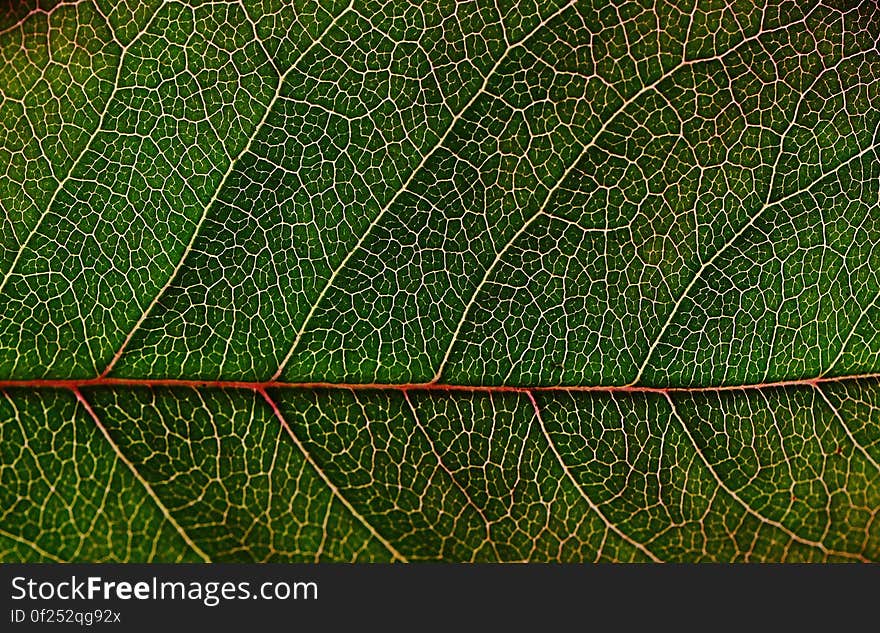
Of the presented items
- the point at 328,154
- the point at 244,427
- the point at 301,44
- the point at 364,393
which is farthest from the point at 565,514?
the point at 301,44

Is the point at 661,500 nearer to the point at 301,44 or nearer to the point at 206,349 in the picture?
the point at 206,349

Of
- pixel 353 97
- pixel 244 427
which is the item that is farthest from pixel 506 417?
pixel 353 97

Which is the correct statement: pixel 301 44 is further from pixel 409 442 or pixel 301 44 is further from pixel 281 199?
pixel 409 442

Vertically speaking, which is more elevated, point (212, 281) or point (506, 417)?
point (212, 281)

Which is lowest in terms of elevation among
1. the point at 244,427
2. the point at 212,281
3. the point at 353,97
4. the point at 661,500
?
the point at 661,500
